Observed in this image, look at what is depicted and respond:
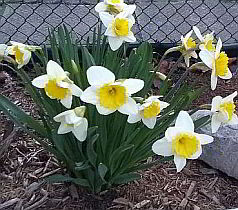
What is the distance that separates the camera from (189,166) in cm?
254

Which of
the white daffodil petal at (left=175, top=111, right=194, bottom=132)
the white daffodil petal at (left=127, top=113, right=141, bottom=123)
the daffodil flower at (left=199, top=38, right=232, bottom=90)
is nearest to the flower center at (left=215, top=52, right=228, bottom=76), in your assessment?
the daffodil flower at (left=199, top=38, right=232, bottom=90)

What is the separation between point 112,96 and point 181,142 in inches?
10.4

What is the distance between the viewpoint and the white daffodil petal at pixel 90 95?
5.60 feet

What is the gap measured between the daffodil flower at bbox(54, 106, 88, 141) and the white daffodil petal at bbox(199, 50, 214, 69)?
0.43 metres

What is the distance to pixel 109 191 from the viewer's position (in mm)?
2307

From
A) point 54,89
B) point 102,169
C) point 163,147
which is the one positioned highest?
point 54,89

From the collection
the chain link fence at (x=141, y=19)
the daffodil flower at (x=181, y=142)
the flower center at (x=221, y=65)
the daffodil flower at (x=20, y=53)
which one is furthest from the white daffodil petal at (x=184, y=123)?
the chain link fence at (x=141, y=19)

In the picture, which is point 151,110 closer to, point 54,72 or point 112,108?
point 112,108

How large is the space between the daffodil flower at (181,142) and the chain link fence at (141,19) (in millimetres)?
1750

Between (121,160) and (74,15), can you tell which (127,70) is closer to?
(121,160)

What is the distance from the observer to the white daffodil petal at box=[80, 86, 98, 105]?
1.71 meters

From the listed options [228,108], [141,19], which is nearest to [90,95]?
[228,108]

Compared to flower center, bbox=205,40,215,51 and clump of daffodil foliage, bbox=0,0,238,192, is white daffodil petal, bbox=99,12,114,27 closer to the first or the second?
clump of daffodil foliage, bbox=0,0,238,192

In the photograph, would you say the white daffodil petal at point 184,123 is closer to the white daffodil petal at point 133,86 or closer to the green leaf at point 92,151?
the white daffodil petal at point 133,86
